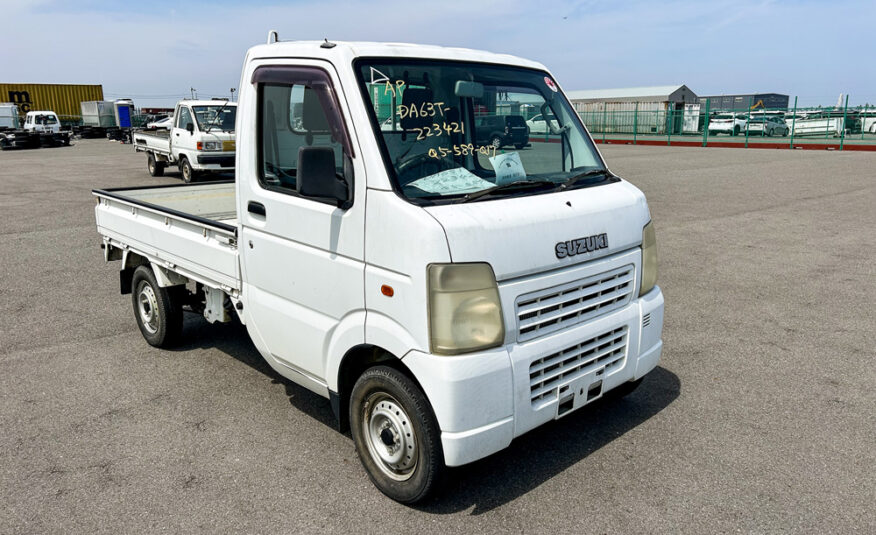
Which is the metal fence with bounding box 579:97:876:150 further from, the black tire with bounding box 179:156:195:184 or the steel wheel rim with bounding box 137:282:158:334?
the steel wheel rim with bounding box 137:282:158:334

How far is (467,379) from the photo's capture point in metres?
2.88

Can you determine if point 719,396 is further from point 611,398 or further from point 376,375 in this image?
point 376,375

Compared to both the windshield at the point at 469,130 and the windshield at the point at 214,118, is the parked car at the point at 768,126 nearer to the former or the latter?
the windshield at the point at 214,118

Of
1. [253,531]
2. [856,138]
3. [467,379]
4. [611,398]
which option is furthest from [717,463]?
[856,138]

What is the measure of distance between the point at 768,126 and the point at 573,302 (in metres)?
36.1

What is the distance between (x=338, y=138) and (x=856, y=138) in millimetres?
34645

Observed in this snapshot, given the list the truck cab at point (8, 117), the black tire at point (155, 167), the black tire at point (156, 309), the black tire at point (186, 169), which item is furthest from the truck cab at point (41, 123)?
the black tire at point (156, 309)

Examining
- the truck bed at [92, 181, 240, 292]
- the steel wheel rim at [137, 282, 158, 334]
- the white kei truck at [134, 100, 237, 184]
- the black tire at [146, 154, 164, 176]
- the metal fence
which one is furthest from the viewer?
the metal fence

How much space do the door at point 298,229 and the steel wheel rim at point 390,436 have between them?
361 millimetres

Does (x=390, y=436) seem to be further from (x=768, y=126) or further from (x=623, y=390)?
(x=768, y=126)

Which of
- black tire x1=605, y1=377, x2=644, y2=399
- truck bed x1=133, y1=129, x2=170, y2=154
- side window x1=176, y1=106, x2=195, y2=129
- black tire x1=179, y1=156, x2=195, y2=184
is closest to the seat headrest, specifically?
black tire x1=605, y1=377, x2=644, y2=399

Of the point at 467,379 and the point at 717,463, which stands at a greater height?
the point at 467,379

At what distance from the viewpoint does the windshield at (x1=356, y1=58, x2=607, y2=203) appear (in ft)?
10.6

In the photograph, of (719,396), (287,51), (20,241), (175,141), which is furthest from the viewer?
(175,141)
